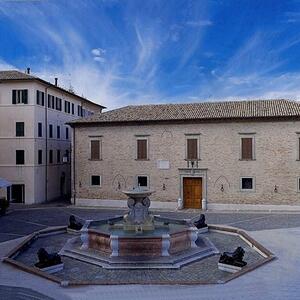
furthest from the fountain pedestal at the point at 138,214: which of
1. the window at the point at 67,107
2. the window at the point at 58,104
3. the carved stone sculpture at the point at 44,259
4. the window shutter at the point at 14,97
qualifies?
the window at the point at 67,107

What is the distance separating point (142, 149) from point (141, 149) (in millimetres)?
75

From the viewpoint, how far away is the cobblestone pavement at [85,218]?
20516 mm

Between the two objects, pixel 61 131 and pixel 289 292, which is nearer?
pixel 289 292

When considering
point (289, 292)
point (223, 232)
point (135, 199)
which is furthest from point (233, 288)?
point (223, 232)

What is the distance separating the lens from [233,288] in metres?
10.6

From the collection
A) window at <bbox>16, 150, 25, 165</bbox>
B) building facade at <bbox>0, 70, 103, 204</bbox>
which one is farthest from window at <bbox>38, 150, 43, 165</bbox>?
window at <bbox>16, 150, 25, 165</bbox>

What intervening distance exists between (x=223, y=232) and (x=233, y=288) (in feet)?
28.1

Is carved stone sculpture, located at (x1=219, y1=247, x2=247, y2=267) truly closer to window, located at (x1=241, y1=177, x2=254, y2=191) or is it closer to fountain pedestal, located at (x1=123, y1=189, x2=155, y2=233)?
fountain pedestal, located at (x1=123, y1=189, x2=155, y2=233)

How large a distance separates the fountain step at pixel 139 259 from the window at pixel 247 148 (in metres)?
12.8

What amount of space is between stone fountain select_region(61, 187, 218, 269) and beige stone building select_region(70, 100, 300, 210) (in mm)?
11194

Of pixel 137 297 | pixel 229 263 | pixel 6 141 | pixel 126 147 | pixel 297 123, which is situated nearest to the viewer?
pixel 137 297

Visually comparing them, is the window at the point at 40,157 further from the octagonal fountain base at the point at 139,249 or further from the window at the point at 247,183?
the octagonal fountain base at the point at 139,249

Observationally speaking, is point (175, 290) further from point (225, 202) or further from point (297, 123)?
point (297, 123)

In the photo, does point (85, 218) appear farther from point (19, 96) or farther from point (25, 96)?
point (19, 96)
